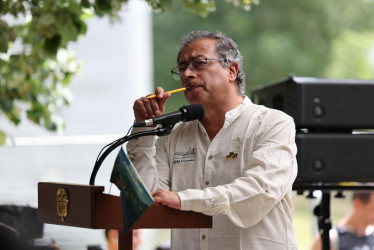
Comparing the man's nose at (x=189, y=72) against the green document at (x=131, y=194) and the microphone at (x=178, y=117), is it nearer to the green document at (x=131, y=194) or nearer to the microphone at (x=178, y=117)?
the microphone at (x=178, y=117)

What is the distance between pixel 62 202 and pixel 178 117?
415mm

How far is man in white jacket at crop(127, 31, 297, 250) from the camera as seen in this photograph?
5.89 feet

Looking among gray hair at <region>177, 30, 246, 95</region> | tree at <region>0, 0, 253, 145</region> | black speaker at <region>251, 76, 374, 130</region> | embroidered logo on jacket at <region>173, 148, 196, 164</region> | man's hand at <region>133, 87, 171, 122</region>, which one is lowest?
embroidered logo on jacket at <region>173, 148, 196, 164</region>

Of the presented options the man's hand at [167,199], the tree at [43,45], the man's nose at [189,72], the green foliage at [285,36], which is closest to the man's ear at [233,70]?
the man's nose at [189,72]

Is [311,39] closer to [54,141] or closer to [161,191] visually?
[54,141]

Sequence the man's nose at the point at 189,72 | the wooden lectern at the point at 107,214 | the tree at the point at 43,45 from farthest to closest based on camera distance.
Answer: the tree at the point at 43,45 → the man's nose at the point at 189,72 → the wooden lectern at the point at 107,214

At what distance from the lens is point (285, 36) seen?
1232 cm

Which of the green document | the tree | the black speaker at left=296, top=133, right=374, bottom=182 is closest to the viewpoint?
the green document

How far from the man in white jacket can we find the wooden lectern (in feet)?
0.32

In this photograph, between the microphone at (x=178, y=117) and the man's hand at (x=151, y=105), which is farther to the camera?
the man's hand at (x=151, y=105)

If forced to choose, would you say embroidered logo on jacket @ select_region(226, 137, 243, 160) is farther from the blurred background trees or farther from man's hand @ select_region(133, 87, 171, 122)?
the blurred background trees

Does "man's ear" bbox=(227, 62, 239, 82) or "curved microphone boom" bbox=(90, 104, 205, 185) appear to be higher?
"man's ear" bbox=(227, 62, 239, 82)

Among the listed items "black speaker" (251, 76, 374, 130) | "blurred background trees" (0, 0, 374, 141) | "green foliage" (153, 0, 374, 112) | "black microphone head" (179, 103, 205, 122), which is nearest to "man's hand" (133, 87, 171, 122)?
"black microphone head" (179, 103, 205, 122)

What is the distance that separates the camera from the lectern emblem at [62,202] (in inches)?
67.2
